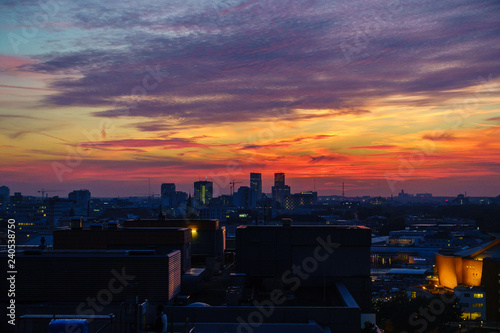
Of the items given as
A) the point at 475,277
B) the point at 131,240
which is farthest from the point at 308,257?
the point at 475,277

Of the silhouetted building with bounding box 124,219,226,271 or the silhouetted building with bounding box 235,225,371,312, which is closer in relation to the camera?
the silhouetted building with bounding box 235,225,371,312

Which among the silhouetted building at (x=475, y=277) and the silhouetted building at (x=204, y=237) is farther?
the silhouetted building at (x=475, y=277)

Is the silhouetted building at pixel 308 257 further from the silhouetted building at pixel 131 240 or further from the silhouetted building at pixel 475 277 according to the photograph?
the silhouetted building at pixel 475 277

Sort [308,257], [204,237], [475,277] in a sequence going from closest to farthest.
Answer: [308,257] < [204,237] < [475,277]

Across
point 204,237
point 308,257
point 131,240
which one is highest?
point 131,240

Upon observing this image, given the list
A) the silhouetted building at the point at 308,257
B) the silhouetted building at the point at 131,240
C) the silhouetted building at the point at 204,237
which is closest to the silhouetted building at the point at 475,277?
the silhouetted building at the point at 204,237

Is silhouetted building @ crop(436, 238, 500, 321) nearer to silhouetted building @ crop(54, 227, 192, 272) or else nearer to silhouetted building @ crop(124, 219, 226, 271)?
silhouetted building @ crop(124, 219, 226, 271)

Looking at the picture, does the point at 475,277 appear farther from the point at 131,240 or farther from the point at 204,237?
the point at 131,240

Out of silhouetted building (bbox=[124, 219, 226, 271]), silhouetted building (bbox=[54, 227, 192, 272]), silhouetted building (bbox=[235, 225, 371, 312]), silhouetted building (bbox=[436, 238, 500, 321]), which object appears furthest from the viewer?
silhouetted building (bbox=[436, 238, 500, 321])

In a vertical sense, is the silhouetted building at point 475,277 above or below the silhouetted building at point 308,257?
below

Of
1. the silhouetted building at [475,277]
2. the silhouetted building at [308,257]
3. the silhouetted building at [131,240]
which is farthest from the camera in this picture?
the silhouetted building at [475,277]

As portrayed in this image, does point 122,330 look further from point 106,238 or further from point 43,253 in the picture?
point 106,238

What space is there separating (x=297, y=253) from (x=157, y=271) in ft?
23.5

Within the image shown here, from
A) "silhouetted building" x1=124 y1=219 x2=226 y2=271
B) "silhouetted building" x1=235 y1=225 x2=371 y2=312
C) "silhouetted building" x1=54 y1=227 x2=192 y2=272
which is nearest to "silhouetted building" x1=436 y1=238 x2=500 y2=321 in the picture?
"silhouetted building" x1=124 y1=219 x2=226 y2=271
